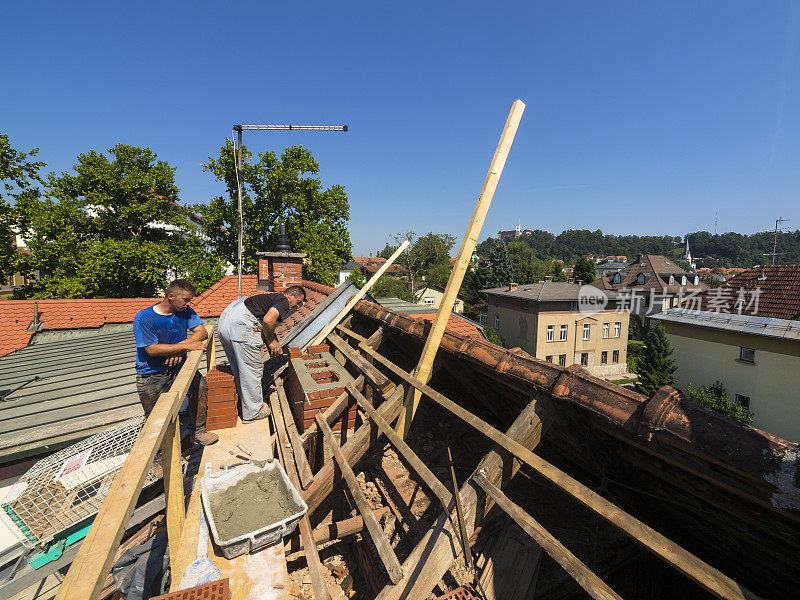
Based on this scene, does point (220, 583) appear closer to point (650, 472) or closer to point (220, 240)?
point (650, 472)

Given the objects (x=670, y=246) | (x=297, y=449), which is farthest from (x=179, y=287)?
(x=670, y=246)

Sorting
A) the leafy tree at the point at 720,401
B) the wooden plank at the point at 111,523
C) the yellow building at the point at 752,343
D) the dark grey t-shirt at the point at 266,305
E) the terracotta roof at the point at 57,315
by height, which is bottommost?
the leafy tree at the point at 720,401

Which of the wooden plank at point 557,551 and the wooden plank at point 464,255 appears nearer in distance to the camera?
the wooden plank at point 557,551

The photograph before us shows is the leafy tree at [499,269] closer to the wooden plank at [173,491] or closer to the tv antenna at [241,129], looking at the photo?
the tv antenna at [241,129]

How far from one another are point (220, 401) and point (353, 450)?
1.90 meters

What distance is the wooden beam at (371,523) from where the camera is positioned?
1.90 metres

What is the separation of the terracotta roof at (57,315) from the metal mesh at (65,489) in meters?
7.73

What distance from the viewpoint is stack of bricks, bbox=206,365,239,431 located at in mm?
3881

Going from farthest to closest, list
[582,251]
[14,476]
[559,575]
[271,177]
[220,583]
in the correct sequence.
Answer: [582,251] < [271,177] < [14,476] < [559,575] < [220,583]

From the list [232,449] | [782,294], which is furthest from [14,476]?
[782,294]

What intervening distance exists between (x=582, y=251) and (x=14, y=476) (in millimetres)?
168569

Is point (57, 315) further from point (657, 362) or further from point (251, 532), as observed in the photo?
point (657, 362)

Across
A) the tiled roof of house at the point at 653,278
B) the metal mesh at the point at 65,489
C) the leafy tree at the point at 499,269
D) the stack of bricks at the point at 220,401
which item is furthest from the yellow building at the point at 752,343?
the leafy tree at the point at 499,269

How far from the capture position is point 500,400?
3320 mm
